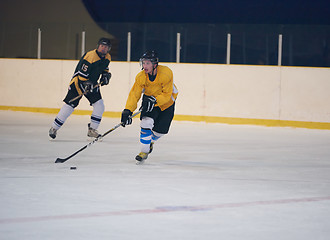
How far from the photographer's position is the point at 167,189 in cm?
436

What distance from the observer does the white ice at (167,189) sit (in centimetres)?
324

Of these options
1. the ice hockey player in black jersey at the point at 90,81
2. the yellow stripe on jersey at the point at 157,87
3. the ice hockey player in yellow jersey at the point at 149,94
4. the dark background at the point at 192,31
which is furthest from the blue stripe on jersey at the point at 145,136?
the dark background at the point at 192,31

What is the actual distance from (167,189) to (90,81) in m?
3.19

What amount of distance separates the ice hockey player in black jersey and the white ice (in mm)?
253

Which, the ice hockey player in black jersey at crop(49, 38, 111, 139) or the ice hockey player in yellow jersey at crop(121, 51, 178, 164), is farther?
the ice hockey player in black jersey at crop(49, 38, 111, 139)

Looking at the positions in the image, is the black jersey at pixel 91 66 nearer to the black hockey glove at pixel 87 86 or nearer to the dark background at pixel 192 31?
the black hockey glove at pixel 87 86

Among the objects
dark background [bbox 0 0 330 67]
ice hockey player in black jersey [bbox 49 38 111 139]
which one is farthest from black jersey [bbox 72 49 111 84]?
dark background [bbox 0 0 330 67]

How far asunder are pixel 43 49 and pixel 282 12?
5418 mm

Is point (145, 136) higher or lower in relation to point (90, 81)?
lower

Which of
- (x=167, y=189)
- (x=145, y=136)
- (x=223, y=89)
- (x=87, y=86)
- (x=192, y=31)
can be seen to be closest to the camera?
(x=167, y=189)

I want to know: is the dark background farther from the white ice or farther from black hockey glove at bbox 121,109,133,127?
black hockey glove at bbox 121,109,133,127

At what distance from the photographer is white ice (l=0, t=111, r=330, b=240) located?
3.24 metres

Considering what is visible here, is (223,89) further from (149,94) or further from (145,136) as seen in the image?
(145,136)

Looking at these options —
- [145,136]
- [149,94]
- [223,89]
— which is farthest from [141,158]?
[223,89]
